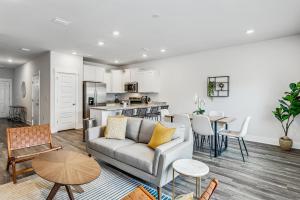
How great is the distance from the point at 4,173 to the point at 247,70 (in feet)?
19.8

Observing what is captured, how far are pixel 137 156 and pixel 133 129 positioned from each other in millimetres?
914

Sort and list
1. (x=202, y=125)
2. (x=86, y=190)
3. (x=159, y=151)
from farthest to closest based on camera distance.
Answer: (x=202, y=125)
(x=86, y=190)
(x=159, y=151)

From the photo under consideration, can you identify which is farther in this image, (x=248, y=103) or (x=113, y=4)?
(x=248, y=103)

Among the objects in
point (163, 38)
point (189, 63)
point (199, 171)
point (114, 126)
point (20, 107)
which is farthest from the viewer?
point (20, 107)

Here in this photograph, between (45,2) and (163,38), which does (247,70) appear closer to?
(163,38)

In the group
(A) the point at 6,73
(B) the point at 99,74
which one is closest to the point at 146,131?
(B) the point at 99,74

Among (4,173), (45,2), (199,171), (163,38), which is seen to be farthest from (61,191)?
(163,38)

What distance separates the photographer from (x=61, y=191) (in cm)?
229

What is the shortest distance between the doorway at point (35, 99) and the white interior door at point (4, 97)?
3794mm

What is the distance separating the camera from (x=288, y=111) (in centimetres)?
396

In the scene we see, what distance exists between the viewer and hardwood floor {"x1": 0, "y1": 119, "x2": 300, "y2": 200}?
2294 millimetres

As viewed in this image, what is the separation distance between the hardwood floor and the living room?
24 millimetres

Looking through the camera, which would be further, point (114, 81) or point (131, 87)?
point (114, 81)

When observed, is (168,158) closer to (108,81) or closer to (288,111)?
(288,111)
